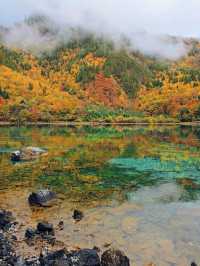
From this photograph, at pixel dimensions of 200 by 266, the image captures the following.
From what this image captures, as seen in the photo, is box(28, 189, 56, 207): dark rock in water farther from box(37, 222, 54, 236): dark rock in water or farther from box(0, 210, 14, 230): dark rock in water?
box(37, 222, 54, 236): dark rock in water

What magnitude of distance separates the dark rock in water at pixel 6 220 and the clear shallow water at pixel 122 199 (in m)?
1.14

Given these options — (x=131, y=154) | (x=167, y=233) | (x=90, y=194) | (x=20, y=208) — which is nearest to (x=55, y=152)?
(x=131, y=154)

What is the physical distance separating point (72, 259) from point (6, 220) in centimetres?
1042

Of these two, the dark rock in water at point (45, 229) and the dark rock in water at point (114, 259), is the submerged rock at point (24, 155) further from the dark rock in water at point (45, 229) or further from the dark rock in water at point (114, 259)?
the dark rock in water at point (114, 259)

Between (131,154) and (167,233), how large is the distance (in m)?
49.2

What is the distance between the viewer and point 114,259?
2220cm

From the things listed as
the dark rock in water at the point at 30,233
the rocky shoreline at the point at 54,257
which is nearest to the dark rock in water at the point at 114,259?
the rocky shoreline at the point at 54,257

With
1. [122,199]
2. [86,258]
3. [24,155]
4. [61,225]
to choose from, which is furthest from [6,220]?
[24,155]

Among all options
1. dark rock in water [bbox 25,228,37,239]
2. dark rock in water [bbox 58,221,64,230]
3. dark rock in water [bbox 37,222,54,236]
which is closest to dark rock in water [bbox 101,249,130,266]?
dark rock in water [bbox 37,222,54,236]

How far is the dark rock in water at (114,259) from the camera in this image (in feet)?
72.4

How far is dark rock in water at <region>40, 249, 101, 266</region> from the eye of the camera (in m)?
21.8

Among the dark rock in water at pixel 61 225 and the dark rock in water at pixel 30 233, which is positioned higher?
the dark rock in water at pixel 30 233

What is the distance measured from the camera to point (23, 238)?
27.8m

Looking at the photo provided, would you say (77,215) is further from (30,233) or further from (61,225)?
(30,233)
